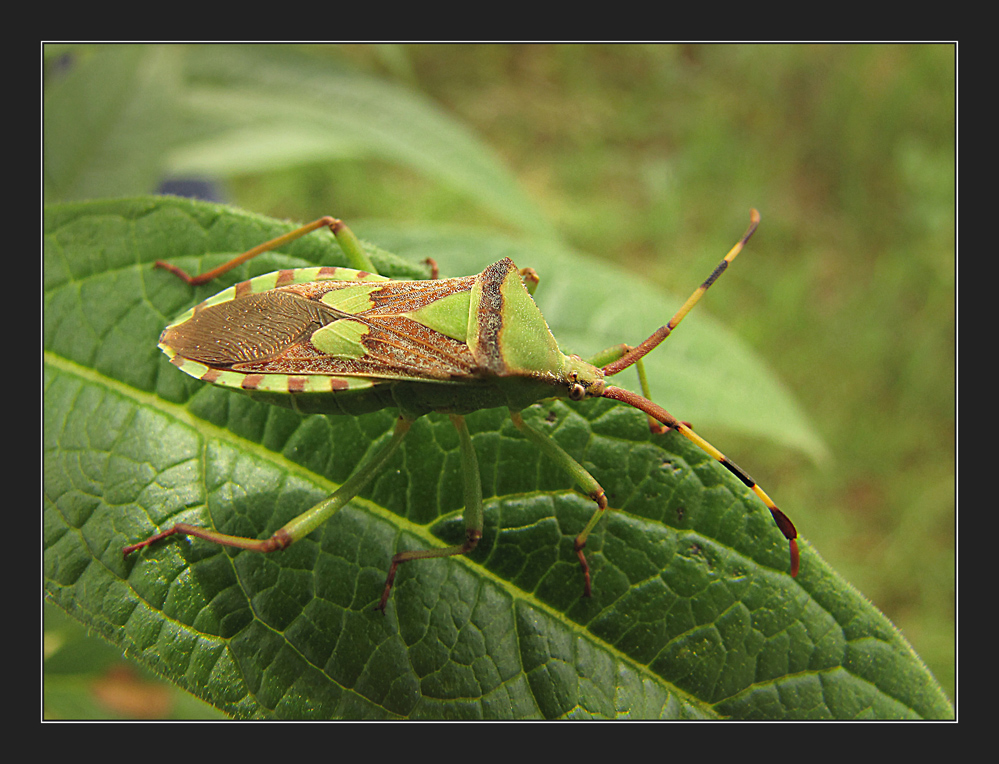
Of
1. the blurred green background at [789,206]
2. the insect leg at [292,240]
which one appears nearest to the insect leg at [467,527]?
the insect leg at [292,240]

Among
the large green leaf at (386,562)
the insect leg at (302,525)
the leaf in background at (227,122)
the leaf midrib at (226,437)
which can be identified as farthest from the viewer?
the leaf in background at (227,122)

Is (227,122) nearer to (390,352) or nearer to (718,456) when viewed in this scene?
(390,352)

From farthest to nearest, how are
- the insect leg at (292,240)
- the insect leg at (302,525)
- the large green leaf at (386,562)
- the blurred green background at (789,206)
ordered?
1. the blurred green background at (789,206)
2. the insect leg at (292,240)
3. the insect leg at (302,525)
4. the large green leaf at (386,562)

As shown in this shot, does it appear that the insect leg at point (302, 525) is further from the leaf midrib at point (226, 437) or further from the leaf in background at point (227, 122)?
the leaf in background at point (227, 122)

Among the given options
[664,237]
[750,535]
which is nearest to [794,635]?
[750,535]

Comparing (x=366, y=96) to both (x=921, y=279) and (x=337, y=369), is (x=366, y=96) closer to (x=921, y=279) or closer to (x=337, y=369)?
(x=337, y=369)

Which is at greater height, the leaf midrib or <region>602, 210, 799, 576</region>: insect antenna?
<region>602, 210, 799, 576</region>: insect antenna

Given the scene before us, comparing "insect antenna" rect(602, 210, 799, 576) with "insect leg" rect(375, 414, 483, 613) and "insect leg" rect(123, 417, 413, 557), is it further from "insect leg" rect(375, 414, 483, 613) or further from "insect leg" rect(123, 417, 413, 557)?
"insect leg" rect(123, 417, 413, 557)

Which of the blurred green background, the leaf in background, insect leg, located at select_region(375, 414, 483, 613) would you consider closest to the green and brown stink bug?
insect leg, located at select_region(375, 414, 483, 613)
